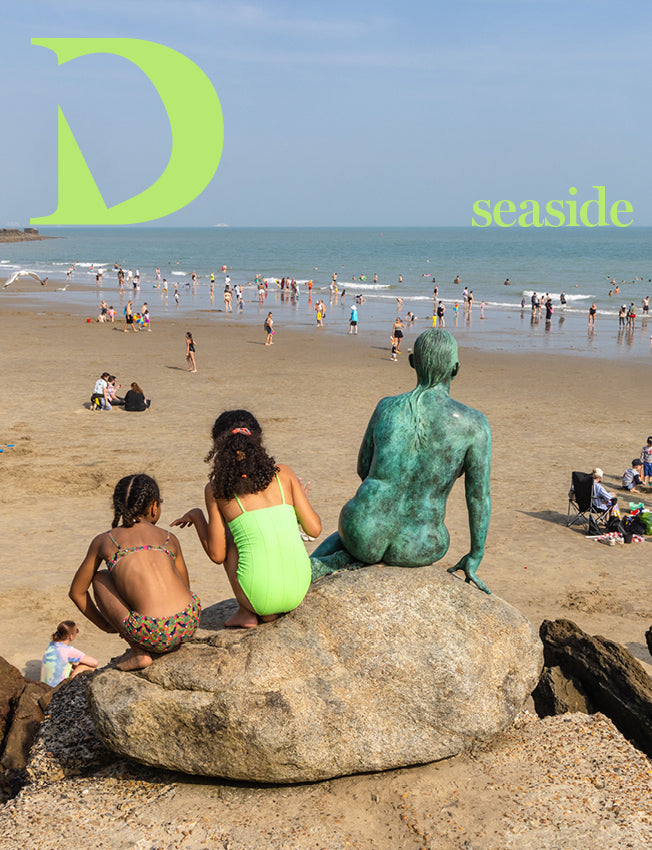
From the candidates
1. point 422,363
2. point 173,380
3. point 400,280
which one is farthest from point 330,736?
point 400,280

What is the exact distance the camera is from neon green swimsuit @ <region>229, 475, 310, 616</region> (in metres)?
4.77

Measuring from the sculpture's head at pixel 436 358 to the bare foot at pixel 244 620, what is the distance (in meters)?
1.83

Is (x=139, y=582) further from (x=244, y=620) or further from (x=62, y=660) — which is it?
(x=62, y=660)

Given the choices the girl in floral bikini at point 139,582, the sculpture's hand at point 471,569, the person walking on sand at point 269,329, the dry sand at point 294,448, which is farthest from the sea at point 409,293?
the girl in floral bikini at point 139,582

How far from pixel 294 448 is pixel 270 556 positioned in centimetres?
1202

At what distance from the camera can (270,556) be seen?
4.77 m

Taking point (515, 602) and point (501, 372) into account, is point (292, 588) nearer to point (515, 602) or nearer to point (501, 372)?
point (515, 602)

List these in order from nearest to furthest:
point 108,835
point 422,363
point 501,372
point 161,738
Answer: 1. point 108,835
2. point 161,738
3. point 422,363
4. point 501,372

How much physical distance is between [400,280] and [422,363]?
70.5m

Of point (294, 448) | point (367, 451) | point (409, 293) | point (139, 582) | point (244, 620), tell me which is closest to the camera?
point (139, 582)

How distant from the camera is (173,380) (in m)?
24.7

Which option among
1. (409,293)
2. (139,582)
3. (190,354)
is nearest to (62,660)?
(139,582)

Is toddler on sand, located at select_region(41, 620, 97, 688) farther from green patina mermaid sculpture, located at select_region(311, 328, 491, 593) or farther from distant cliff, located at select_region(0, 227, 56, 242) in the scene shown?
A: distant cliff, located at select_region(0, 227, 56, 242)

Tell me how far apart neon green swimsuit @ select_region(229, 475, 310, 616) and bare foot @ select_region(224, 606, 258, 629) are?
0.14m
